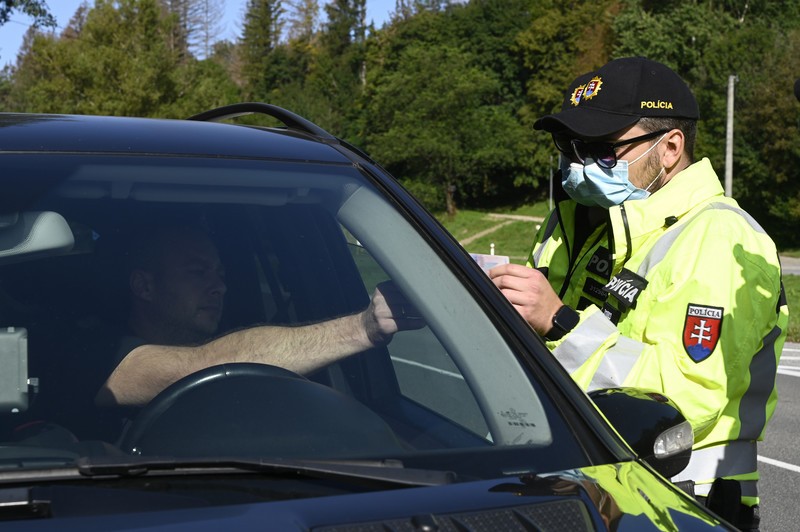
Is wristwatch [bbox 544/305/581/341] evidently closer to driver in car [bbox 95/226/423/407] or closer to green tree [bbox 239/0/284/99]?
driver in car [bbox 95/226/423/407]

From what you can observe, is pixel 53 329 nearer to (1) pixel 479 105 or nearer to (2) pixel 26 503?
(2) pixel 26 503

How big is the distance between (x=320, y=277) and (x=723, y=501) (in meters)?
1.08

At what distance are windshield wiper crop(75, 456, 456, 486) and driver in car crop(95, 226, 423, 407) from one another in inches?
9.8

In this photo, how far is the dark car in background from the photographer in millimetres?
1604

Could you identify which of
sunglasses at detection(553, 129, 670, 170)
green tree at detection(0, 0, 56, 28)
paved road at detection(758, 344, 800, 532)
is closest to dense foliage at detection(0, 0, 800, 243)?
green tree at detection(0, 0, 56, 28)

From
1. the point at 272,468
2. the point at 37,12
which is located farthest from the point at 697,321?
the point at 37,12

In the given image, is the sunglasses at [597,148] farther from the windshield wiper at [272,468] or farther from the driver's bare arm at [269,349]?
the windshield wiper at [272,468]

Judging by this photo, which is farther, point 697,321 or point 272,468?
point 697,321

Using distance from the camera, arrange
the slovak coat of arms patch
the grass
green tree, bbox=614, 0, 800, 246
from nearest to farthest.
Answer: the slovak coat of arms patch, green tree, bbox=614, 0, 800, 246, the grass

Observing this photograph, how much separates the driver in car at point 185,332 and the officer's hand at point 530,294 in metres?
0.58

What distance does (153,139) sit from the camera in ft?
7.36

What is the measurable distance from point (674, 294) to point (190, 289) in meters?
1.16

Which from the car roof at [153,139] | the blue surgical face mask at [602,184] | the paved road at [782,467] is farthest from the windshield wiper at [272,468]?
the paved road at [782,467]

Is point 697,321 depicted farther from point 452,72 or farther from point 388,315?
point 452,72
